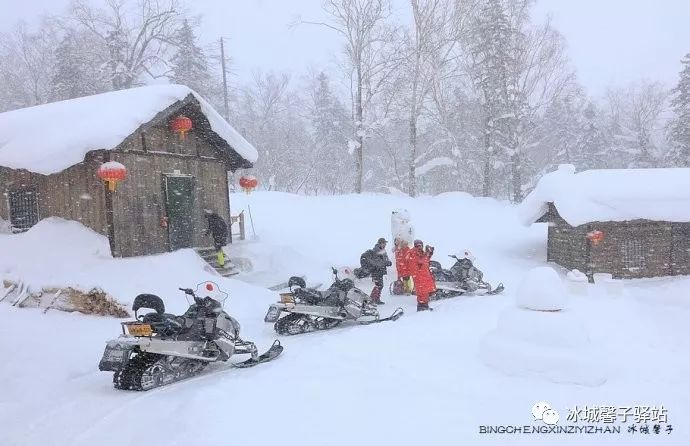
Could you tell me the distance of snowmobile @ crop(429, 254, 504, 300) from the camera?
12.1 metres

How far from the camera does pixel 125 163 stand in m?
12.5

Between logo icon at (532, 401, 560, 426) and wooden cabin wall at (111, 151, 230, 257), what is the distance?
1060 cm

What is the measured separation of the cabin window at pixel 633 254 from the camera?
15.4 m

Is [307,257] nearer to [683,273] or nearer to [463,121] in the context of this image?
[683,273]

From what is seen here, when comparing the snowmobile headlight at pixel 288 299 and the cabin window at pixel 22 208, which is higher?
the cabin window at pixel 22 208

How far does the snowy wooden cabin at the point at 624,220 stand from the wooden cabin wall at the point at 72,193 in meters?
13.5

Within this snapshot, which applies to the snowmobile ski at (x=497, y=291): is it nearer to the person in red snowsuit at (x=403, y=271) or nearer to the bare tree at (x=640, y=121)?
the person in red snowsuit at (x=403, y=271)

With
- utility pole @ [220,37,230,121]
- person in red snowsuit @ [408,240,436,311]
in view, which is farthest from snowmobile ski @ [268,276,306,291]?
utility pole @ [220,37,230,121]

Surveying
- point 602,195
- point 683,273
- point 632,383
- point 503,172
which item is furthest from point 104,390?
point 503,172

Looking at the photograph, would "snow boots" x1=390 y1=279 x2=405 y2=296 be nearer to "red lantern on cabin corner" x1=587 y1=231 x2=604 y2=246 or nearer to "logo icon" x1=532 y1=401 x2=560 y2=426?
"red lantern on cabin corner" x1=587 y1=231 x2=604 y2=246

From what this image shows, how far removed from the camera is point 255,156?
16031mm

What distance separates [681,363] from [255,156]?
12.9 meters

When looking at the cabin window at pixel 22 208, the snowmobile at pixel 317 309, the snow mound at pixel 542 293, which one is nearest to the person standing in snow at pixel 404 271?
the snowmobile at pixel 317 309

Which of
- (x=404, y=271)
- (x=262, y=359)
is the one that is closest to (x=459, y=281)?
(x=404, y=271)
